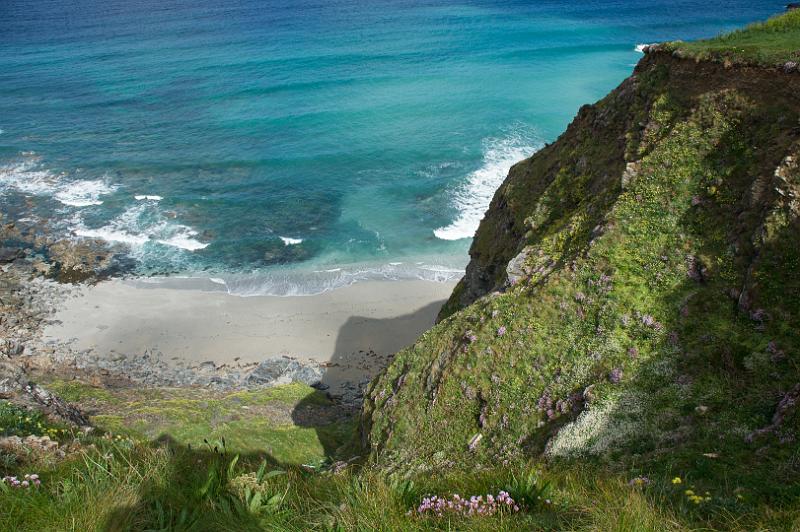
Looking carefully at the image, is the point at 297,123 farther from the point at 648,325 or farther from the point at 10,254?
the point at 648,325

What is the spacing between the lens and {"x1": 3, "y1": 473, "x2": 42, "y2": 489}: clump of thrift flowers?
777 centimetres

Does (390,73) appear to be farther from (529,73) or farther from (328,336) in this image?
(328,336)

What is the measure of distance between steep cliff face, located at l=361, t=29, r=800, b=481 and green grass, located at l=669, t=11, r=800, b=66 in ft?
1.11

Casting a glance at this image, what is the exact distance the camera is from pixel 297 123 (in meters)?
66.9

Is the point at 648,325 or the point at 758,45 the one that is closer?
the point at 648,325

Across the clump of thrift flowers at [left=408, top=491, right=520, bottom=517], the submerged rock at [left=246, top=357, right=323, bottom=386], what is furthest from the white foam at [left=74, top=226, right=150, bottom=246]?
the clump of thrift flowers at [left=408, top=491, right=520, bottom=517]

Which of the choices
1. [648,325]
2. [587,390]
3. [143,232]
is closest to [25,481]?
[587,390]

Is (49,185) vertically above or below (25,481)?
below

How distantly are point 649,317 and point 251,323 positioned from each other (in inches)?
992

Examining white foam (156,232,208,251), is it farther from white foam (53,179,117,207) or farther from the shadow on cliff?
the shadow on cliff

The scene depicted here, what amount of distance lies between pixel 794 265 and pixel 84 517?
15.0 metres

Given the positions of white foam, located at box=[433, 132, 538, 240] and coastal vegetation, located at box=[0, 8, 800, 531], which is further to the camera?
white foam, located at box=[433, 132, 538, 240]

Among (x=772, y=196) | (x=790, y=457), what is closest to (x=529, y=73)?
(x=772, y=196)

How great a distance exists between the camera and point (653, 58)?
2081 cm
